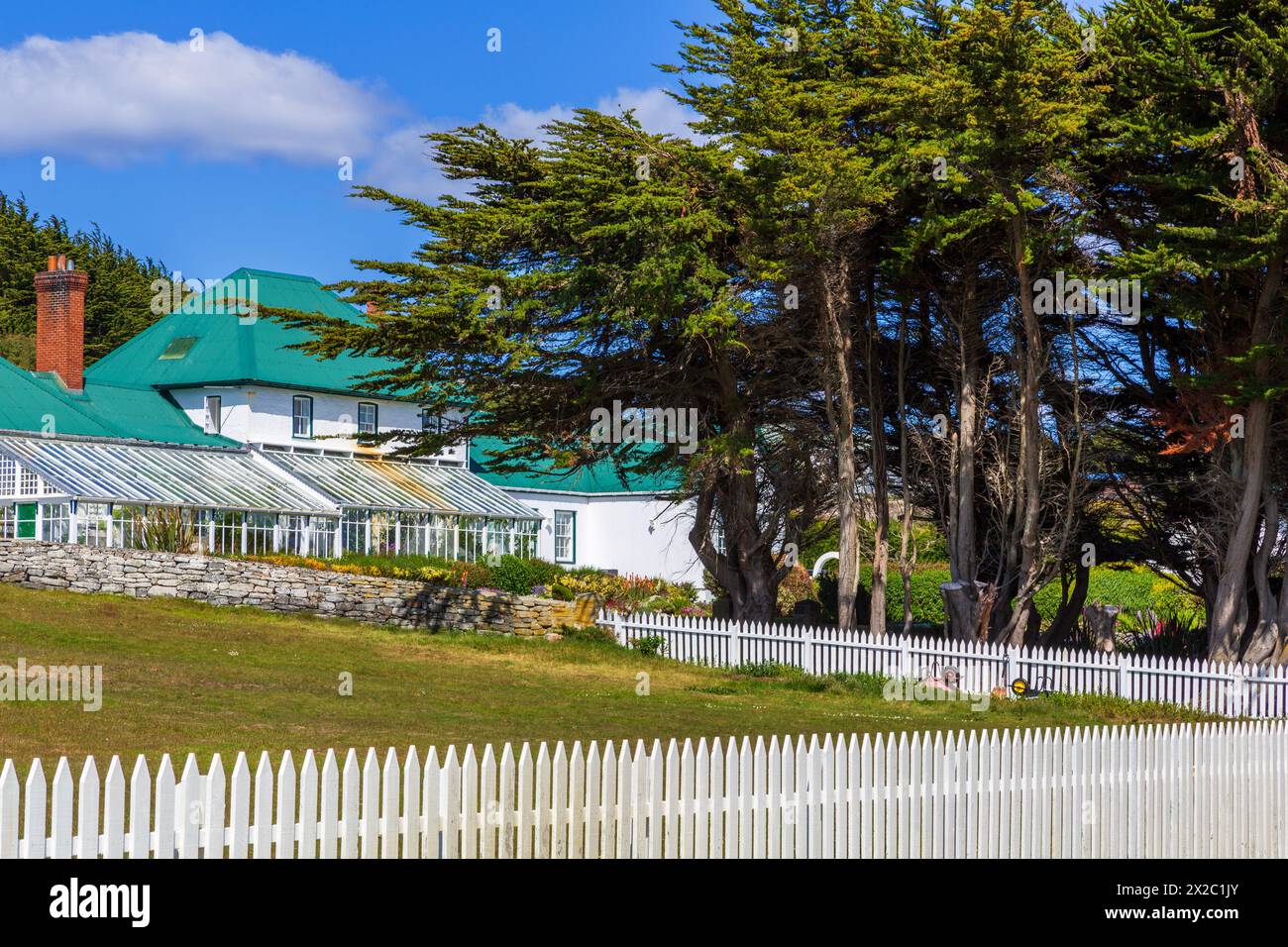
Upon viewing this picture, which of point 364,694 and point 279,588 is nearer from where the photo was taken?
point 364,694

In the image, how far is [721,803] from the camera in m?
9.16

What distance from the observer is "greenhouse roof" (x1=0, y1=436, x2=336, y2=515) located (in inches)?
1347

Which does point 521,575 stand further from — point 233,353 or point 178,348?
point 178,348

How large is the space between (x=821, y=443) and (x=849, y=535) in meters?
2.84

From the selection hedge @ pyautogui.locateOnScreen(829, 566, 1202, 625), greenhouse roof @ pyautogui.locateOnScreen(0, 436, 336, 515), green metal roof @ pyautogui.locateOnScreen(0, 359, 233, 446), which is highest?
green metal roof @ pyautogui.locateOnScreen(0, 359, 233, 446)

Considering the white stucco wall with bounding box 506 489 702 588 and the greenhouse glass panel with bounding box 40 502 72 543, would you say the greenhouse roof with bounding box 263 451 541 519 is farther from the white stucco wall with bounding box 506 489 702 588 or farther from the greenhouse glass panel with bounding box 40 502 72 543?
the greenhouse glass panel with bounding box 40 502 72 543

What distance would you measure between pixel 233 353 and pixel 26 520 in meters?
12.9

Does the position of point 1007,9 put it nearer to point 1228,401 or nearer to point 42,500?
point 1228,401

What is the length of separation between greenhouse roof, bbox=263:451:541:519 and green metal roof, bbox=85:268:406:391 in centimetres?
282

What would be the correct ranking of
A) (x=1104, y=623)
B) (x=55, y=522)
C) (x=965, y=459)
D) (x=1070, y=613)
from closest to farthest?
(x=965, y=459), (x=1104, y=623), (x=1070, y=613), (x=55, y=522)

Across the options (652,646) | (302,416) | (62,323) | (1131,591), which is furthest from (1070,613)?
(62,323)

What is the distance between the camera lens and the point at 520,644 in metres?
29.0

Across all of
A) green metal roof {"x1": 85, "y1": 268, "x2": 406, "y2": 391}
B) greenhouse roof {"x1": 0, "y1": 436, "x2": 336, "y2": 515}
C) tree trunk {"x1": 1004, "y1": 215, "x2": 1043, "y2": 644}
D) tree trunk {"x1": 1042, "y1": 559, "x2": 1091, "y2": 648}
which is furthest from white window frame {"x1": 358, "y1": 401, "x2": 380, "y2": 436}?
tree trunk {"x1": 1004, "y1": 215, "x2": 1043, "y2": 644}
